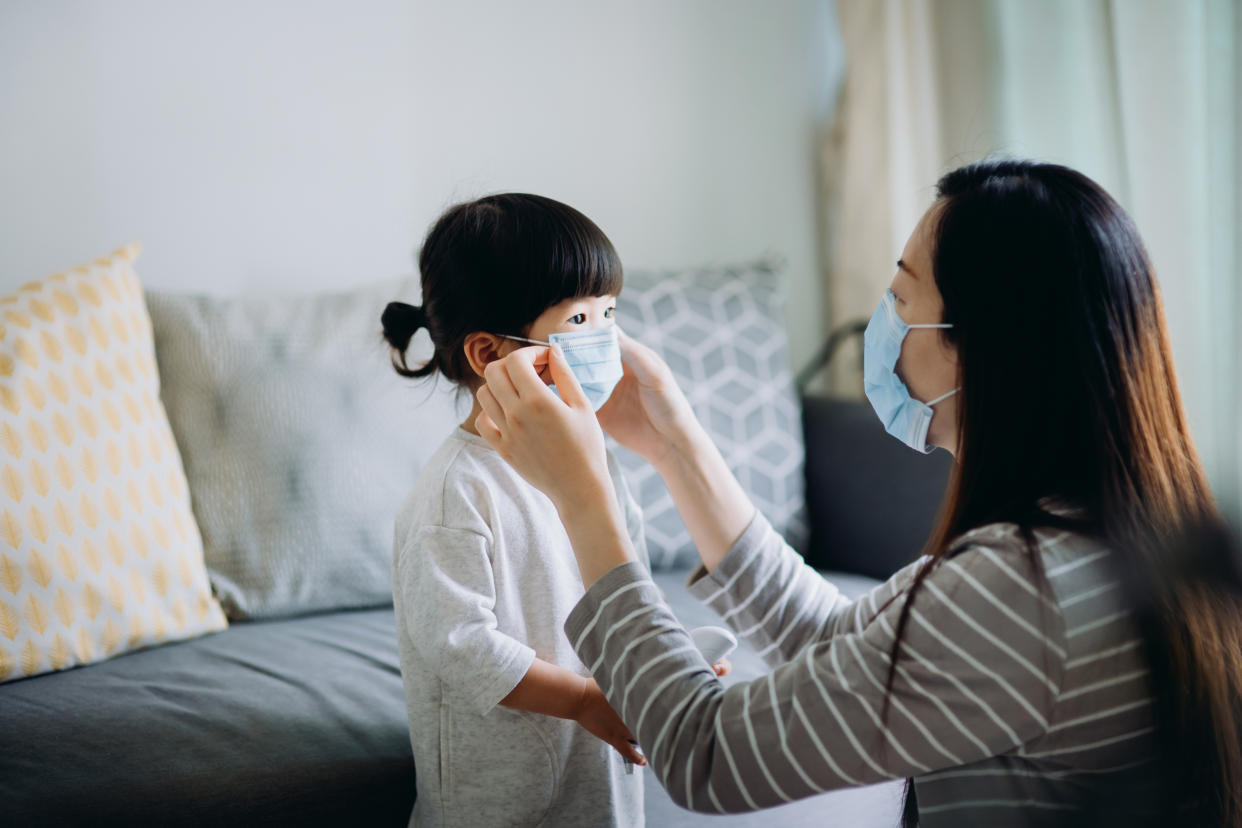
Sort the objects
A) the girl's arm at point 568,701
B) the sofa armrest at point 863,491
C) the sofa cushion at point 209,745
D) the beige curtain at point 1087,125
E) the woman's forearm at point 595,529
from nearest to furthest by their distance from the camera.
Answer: the woman's forearm at point 595,529
the girl's arm at point 568,701
the sofa cushion at point 209,745
the beige curtain at point 1087,125
the sofa armrest at point 863,491

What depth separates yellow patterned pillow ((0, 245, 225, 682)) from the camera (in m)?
1.21

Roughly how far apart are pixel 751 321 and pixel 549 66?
0.70 meters

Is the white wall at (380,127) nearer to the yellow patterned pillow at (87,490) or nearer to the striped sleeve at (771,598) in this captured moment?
the yellow patterned pillow at (87,490)

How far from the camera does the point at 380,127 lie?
6.15 feet

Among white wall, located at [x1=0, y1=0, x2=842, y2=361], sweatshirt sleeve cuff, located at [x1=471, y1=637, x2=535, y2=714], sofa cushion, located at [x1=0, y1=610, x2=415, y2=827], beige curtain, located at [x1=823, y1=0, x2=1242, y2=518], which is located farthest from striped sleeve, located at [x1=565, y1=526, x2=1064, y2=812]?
white wall, located at [x1=0, y1=0, x2=842, y2=361]

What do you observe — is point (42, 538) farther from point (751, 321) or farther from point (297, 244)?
point (751, 321)

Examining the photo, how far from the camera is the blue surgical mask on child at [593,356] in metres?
0.98

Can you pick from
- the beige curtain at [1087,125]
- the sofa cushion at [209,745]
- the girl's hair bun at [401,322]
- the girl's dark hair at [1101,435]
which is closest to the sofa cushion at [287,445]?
the sofa cushion at [209,745]

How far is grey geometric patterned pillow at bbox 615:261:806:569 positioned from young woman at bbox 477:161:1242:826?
2.91ft

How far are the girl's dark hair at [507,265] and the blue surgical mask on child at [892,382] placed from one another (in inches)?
11.3

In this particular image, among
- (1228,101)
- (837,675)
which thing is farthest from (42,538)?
(1228,101)

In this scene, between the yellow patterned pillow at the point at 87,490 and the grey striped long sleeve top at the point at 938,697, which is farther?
the yellow patterned pillow at the point at 87,490

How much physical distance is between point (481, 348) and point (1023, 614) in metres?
0.60

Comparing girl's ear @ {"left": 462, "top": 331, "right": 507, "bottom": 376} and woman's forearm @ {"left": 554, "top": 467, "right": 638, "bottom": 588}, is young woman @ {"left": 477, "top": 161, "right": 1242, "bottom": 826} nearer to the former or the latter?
woman's forearm @ {"left": 554, "top": 467, "right": 638, "bottom": 588}
